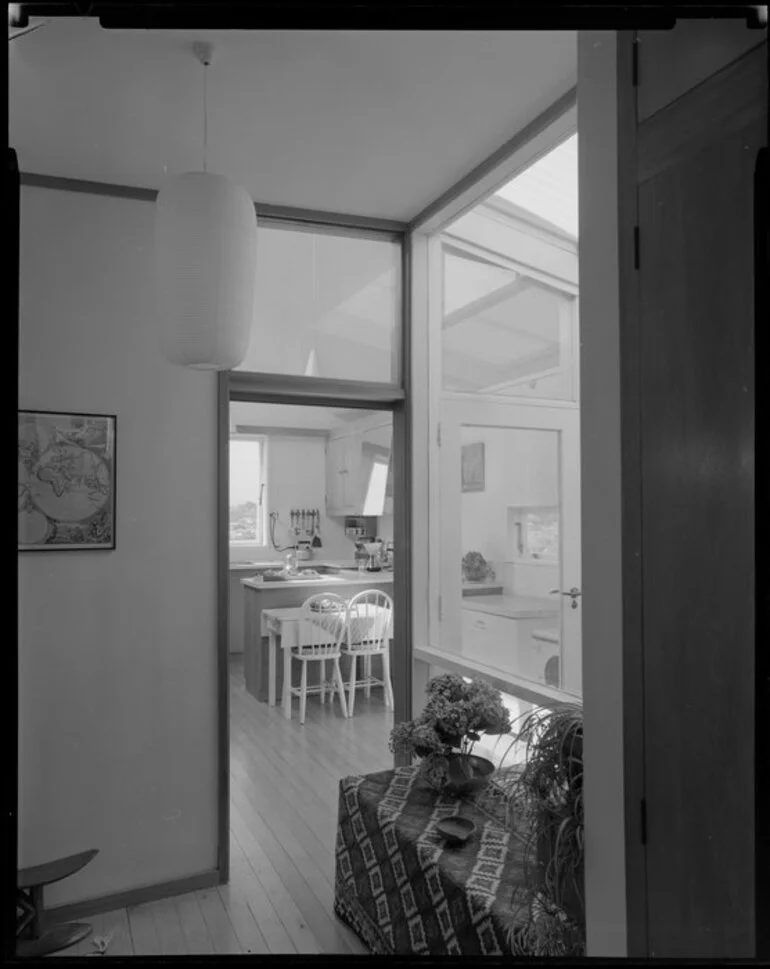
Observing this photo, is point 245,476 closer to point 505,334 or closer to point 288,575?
point 505,334

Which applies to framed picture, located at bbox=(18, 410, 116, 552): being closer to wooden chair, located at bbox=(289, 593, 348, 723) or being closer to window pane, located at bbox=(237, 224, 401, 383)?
window pane, located at bbox=(237, 224, 401, 383)

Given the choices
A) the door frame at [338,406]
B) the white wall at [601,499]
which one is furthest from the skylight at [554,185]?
the white wall at [601,499]

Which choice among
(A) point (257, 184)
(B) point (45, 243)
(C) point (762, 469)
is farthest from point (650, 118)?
(B) point (45, 243)

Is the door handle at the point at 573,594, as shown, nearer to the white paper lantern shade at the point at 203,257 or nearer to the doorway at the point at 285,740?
the doorway at the point at 285,740

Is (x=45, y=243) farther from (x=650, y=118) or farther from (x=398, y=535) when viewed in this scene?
(x=398, y=535)

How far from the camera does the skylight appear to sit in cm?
120

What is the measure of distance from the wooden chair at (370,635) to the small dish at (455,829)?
1.60ft

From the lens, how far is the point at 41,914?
105cm

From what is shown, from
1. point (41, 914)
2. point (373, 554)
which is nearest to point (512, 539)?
point (41, 914)

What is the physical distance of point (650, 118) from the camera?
672mm

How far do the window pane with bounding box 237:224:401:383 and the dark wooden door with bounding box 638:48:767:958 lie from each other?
1.77 ft

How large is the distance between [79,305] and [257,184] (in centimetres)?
38

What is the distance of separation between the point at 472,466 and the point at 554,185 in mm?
721

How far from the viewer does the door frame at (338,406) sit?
1.45 metres
